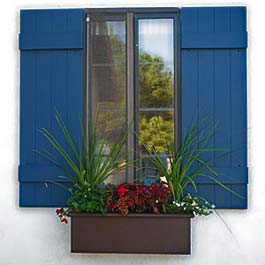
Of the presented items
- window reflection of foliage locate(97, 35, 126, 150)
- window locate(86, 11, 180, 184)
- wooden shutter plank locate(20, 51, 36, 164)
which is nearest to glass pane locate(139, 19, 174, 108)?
window locate(86, 11, 180, 184)

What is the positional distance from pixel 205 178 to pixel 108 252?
31.7 inches

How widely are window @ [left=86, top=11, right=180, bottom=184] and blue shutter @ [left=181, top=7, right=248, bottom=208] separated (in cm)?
11

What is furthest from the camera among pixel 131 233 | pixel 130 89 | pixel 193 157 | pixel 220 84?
pixel 130 89

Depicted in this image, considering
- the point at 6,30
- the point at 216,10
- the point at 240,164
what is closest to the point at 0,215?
the point at 6,30

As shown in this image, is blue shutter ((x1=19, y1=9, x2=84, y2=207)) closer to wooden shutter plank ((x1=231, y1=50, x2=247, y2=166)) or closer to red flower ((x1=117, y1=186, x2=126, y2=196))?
red flower ((x1=117, y1=186, x2=126, y2=196))

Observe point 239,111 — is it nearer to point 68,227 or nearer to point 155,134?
point 155,134

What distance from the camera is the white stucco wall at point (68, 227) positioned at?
11.2 ft

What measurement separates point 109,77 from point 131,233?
43.3 inches

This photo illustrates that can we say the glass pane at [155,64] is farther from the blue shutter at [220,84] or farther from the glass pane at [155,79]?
the blue shutter at [220,84]

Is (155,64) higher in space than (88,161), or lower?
higher

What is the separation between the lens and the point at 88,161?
332 centimetres

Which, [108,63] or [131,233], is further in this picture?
[108,63]

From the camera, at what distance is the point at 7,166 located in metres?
3.54

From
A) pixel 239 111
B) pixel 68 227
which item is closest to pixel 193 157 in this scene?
pixel 239 111
